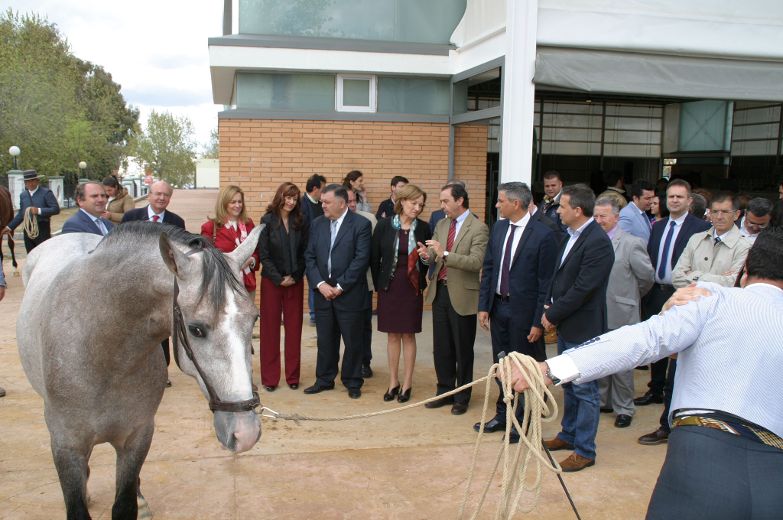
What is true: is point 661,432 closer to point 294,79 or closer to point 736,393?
point 736,393

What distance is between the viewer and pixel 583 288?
4.76m

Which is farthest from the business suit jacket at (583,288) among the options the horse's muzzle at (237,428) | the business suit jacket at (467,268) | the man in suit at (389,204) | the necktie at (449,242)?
the man in suit at (389,204)

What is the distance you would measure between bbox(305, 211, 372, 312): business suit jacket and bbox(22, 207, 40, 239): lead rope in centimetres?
745

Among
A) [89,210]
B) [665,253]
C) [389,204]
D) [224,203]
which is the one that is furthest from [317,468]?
[389,204]

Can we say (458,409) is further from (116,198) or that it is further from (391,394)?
(116,198)

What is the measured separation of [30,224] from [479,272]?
899 centimetres

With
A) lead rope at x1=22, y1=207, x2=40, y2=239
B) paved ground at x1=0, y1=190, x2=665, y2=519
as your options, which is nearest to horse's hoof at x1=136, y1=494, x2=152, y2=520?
paved ground at x1=0, y1=190, x2=665, y2=519

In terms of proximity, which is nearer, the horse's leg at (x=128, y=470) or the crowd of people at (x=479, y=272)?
the horse's leg at (x=128, y=470)

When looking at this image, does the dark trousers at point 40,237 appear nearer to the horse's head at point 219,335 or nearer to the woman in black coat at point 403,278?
the woman in black coat at point 403,278

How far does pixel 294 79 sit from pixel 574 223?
19.2 feet

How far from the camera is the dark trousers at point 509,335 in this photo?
5.31m

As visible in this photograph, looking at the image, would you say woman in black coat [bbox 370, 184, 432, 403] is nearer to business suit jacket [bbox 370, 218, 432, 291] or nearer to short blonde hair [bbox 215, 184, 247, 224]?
business suit jacket [bbox 370, 218, 432, 291]

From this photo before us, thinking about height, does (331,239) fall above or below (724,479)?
above

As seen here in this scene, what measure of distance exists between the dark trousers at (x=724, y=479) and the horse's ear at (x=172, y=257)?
6.61 feet
